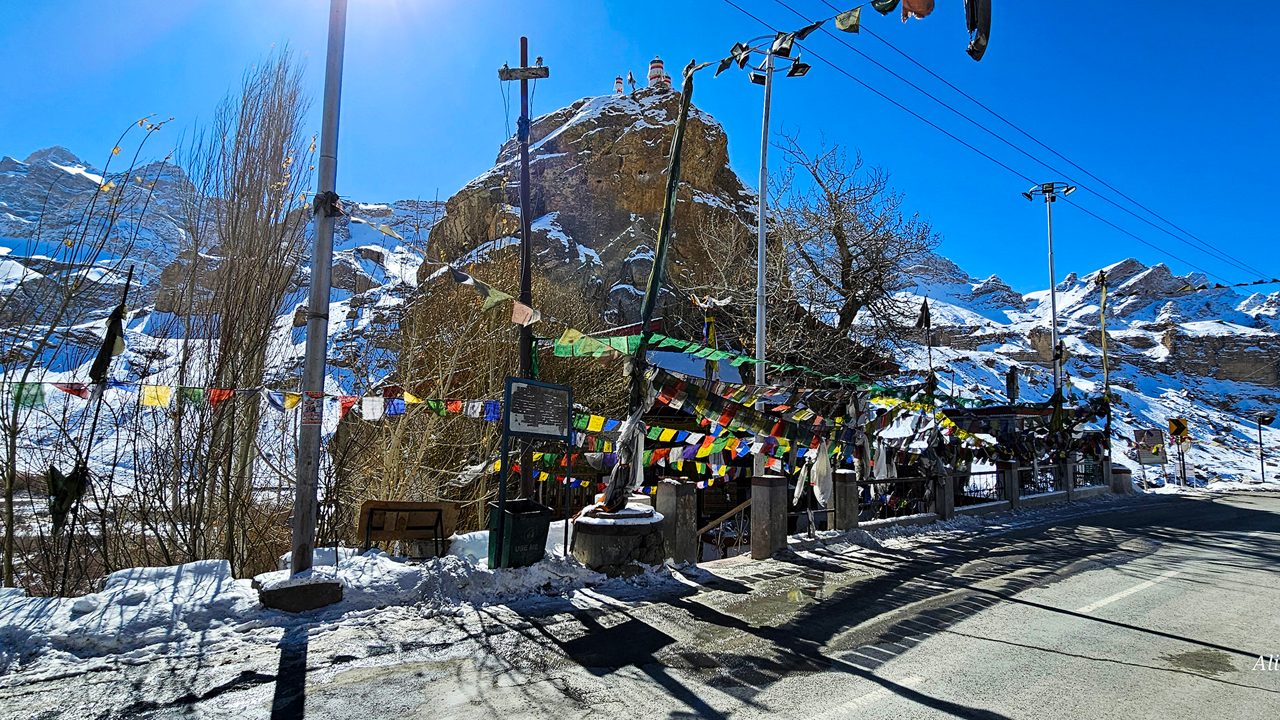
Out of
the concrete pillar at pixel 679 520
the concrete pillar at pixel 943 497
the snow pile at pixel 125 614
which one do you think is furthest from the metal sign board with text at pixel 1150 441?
the snow pile at pixel 125 614

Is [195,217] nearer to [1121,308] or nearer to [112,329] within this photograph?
[112,329]

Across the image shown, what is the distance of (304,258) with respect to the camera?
433 inches

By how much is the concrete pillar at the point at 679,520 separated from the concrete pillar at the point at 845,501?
4.09 meters

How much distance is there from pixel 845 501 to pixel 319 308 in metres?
9.52

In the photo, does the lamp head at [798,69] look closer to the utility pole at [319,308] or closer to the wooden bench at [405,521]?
the utility pole at [319,308]

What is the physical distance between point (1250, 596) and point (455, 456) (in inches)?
561

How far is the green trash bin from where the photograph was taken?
7.79 m

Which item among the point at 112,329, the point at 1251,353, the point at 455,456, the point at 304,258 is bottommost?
the point at 455,456

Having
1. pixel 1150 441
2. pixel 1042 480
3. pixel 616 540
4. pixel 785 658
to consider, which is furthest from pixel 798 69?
pixel 1150 441

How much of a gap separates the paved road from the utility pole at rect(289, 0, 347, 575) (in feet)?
4.31

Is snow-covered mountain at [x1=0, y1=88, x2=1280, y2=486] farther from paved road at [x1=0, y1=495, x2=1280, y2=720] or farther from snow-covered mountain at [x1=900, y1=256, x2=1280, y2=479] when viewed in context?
paved road at [x1=0, y1=495, x2=1280, y2=720]

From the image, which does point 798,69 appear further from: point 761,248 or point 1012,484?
point 1012,484

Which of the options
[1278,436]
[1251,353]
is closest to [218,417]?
[1278,436]

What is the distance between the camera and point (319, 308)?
6938 millimetres
